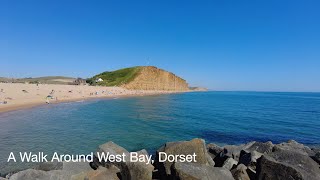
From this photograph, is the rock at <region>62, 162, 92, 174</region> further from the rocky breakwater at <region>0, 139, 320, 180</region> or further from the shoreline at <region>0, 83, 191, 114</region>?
the shoreline at <region>0, 83, 191, 114</region>

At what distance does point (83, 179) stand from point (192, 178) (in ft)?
12.3

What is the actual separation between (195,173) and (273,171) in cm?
261

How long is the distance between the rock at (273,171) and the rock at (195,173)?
117 cm

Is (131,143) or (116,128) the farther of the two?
(116,128)

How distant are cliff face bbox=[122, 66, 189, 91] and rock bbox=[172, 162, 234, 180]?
124 metres

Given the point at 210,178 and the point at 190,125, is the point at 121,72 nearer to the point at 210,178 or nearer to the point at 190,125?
the point at 190,125

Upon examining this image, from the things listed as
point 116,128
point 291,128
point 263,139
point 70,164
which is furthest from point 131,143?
point 291,128

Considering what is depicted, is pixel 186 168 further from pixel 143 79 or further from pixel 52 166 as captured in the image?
pixel 143 79

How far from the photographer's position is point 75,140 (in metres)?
19.6

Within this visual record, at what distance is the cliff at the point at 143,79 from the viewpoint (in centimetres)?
13800

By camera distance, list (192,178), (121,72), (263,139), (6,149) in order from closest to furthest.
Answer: (192,178) < (6,149) < (263,139) < (121,72)

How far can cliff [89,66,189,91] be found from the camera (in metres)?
138

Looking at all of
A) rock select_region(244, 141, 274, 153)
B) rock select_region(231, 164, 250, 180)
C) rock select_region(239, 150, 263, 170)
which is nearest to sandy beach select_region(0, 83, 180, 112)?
rock select_region(244, 141, 274, 153)

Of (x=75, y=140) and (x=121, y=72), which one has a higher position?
(x=121, y=72)
